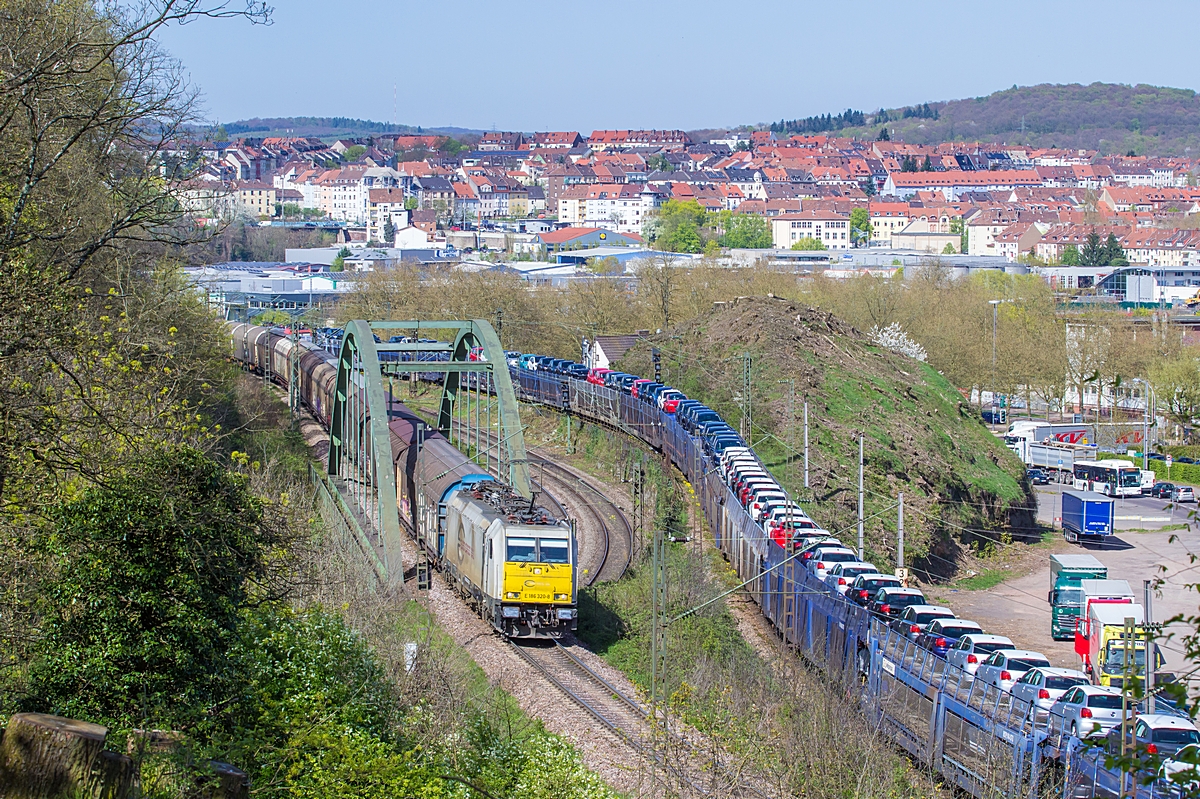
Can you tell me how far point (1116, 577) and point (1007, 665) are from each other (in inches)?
805

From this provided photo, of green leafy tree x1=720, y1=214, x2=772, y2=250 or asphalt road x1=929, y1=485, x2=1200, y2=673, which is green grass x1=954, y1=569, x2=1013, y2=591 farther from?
green leafy tree x1=720, y1=214, x2=772, y2=250

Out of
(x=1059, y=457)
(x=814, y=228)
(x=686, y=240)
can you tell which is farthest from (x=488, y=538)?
(x=814, y=228)

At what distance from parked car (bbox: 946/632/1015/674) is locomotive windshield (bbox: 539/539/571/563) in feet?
23.2

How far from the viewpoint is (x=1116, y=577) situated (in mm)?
39000

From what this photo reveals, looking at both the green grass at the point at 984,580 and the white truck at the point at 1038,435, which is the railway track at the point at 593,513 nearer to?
the green grass at the point at 984,580

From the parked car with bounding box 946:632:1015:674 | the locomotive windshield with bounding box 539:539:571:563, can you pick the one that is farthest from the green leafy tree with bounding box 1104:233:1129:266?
the locomotive windshield with bounding box 539:539:571:563

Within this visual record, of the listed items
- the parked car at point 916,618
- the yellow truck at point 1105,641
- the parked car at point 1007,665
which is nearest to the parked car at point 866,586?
the parked car at point 916,618

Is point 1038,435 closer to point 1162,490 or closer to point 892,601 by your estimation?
point 1162,490

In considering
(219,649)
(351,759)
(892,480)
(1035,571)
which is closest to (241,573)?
(219,649)

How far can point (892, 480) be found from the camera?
3978 centimetres

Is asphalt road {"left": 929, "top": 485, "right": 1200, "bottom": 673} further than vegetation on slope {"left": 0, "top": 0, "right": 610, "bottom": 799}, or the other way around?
asphalt road {"left": 929, "top": 485, "right": 1200, "bottom": 673}

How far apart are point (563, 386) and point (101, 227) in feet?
90.3

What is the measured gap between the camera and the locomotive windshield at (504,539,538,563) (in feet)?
77.3

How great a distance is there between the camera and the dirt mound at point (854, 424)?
37906 millimetres
